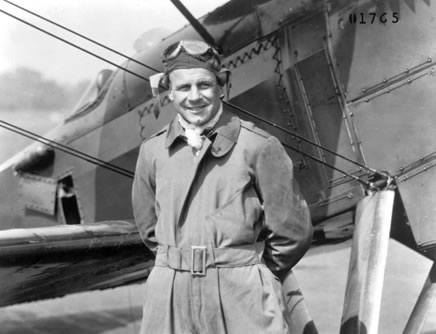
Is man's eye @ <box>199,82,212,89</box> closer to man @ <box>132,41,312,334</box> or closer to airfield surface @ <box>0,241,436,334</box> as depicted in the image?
man @ <box>132,41,312,334</box>

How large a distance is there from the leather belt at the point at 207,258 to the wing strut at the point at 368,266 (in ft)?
3.51

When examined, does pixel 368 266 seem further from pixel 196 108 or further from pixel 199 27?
pixel 199 27

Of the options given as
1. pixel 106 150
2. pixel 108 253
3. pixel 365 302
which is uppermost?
pixel 106 150

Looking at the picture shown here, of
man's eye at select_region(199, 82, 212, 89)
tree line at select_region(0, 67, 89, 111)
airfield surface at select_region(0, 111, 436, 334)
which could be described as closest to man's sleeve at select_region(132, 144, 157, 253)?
man's eye at select_region(199, 82, 212, 89)

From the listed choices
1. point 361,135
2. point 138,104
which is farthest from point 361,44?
point 138,104

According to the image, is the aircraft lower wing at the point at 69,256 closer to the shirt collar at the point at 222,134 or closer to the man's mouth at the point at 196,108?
the shirt collar at the point at 222,134

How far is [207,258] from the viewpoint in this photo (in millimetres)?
1961

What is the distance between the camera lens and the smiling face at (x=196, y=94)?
2014mm

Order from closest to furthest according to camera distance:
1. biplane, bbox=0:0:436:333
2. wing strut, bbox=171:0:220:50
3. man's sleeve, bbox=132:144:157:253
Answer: man's sleeve, bbox=132:144:157:253
biplane, bbox=0:0:436:333
wing strut, bbox=171:0:220:50

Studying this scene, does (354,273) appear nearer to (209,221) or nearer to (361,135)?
(361,135)

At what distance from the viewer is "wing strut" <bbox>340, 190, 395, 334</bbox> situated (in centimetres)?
289

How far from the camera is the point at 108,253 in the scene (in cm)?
377

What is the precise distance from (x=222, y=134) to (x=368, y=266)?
1351 millimetres

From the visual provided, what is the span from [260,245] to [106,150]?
2866 mm
